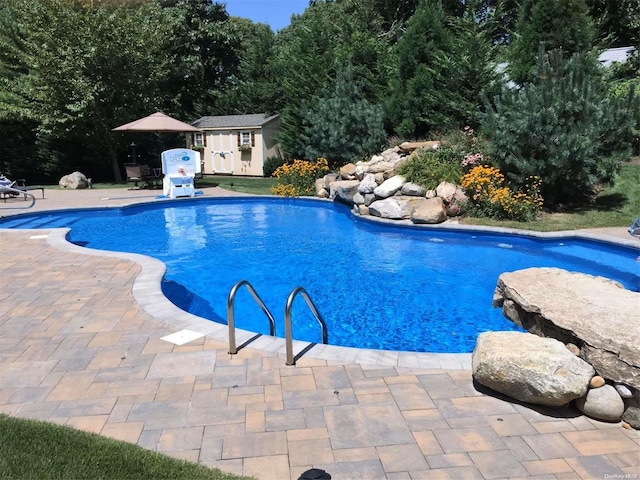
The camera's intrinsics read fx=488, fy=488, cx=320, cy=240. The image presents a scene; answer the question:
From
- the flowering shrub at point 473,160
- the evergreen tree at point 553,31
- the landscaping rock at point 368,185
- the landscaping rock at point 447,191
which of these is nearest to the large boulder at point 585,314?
the landscaping rock at point 447,191

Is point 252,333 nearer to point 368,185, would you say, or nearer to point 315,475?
point 315,475

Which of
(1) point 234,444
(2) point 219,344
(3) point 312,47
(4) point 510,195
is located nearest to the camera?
(1) point 234,444

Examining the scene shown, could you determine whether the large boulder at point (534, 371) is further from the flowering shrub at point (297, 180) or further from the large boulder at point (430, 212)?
the flowering shrub at point (297, 180)

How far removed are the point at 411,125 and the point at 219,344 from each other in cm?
1443

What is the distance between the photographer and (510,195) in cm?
1191

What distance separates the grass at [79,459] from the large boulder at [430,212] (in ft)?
32.1

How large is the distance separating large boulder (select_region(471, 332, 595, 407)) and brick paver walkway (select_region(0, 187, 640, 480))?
14 centimetres

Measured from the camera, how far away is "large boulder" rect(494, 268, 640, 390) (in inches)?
134

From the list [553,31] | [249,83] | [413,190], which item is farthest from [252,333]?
[249,83]

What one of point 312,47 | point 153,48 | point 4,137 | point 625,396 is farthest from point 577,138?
point 4,137

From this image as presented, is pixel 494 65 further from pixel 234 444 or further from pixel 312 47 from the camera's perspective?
pixel 234 444

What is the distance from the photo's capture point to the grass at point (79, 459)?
2.73 metres

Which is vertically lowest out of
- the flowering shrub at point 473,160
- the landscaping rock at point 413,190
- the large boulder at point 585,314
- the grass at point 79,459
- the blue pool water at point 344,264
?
the blue pool water at point 344,264

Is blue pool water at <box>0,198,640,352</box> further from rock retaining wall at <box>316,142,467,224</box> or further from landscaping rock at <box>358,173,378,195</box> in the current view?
landscaping rock at <box>358,173,378,195</box>
